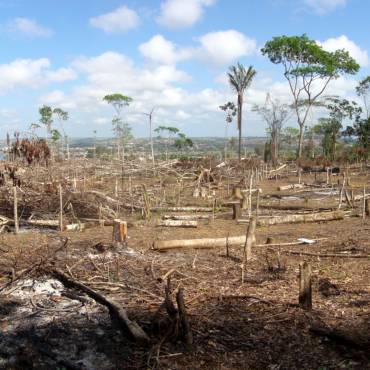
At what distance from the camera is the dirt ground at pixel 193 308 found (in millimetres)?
4199

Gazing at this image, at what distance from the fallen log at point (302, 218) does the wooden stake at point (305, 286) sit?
19.8 feet

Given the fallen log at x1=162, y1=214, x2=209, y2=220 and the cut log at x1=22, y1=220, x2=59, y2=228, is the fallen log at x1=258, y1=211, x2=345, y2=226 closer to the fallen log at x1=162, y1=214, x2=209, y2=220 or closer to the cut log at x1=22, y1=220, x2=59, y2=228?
the fallen log at x1=162, y1=214, x2=209, y2=220

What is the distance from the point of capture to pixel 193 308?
5258mm

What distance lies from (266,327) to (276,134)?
32405 millimetres

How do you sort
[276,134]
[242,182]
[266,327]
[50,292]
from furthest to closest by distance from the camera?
[276,134] → [242,182] → [50,292] → [266,327]

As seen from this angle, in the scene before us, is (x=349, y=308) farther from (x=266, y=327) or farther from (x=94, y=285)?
(x=94, y=285)

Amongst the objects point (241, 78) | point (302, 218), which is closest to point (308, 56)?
point (241, 78)

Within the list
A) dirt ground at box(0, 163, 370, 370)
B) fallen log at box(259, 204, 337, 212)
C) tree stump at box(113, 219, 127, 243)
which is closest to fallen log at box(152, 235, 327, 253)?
dirt ground at box(0, 163, 370, 370)

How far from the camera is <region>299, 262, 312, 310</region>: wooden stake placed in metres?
5.04

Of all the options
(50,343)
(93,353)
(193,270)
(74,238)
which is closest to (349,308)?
(193,270)

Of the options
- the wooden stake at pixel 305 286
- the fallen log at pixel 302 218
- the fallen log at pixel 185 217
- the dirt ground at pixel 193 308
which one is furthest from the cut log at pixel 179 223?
the wooden stake at pixel 305 286

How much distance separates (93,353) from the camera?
169 inches

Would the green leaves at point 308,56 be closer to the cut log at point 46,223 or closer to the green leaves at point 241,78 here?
the green leaves at point 241,78

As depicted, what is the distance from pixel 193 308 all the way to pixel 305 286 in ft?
4.09
